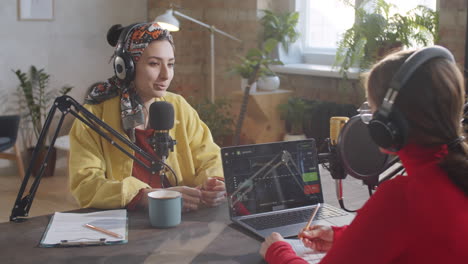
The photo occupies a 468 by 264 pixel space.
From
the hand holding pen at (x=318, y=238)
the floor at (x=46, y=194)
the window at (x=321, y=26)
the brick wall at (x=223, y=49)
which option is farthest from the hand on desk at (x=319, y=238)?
the window at (x=321, y=26)

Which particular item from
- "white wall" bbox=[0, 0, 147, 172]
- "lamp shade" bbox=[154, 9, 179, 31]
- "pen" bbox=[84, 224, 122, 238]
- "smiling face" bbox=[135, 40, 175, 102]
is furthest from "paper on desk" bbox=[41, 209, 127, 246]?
"white wall" bbox=[0, 0, 147, 172]

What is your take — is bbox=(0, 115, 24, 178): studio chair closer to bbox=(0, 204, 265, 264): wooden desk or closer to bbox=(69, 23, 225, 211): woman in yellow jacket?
bbox=(69, 23, 225, 211): woman in yellow jacket

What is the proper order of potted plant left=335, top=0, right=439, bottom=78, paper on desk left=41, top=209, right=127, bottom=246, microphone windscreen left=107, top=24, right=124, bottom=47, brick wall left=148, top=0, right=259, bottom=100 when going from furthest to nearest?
brick wall left=148, top=0, right=259, bottom=100, potted plant left=335, top=0, right=439, bottom=78, microphone windscreen left=107, top=24, right=124, bottom=47, paper on desk left=41, top=209, right=127, bottom=246

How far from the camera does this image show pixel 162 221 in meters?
1.52

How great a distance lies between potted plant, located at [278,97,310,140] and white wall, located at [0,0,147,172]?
72.9 inches

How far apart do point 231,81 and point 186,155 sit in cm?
297

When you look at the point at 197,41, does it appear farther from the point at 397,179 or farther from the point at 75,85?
the point at 397,179

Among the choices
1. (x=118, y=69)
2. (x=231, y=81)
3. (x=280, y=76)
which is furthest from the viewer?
(x=231, y=81)

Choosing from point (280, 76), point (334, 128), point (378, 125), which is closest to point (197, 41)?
point (280, 76)

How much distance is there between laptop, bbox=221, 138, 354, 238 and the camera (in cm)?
159

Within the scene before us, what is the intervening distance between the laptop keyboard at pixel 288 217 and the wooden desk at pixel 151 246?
0.06 meters

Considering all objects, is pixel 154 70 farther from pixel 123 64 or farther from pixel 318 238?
pixel 318 238

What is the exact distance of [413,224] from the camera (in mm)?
972

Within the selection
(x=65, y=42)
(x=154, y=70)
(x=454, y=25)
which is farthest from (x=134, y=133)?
(x=65, y=42)
